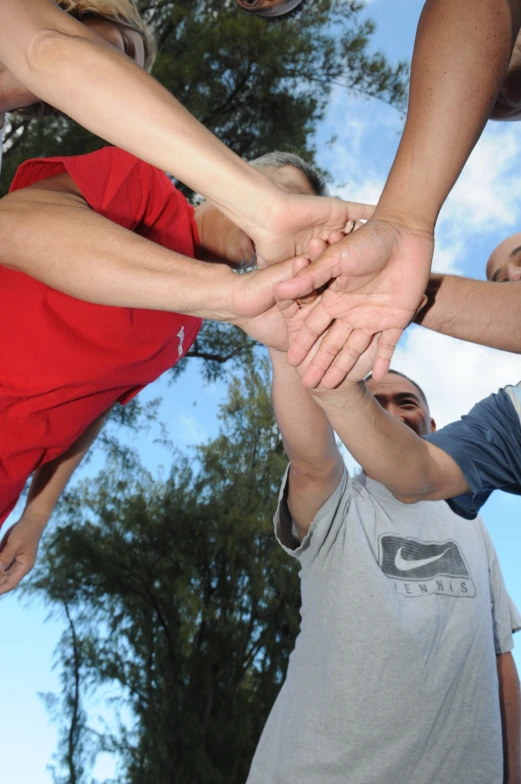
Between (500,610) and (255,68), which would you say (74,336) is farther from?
(255,68)

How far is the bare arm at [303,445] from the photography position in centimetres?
125

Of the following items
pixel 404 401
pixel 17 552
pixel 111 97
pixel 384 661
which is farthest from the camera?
pixel 404 401

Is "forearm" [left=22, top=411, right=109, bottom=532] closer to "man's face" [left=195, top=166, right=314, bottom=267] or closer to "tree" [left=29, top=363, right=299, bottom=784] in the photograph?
"man's face" [left=195, top=166, right=314, bottom=267]

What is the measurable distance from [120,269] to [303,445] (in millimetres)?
570

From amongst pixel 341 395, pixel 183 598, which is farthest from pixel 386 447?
pixel 183 598

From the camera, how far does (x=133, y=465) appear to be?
4312 millimetres

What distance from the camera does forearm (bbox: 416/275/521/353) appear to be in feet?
3.59

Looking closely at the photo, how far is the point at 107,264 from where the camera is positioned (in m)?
0.85

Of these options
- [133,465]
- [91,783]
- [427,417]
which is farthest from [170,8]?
[91,783]

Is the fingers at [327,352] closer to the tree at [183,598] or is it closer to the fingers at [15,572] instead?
the fingers at [15,572]

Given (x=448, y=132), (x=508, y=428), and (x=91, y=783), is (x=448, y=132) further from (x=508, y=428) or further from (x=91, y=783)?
(x=91, y=783)

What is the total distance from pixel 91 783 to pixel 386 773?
11.1 feet

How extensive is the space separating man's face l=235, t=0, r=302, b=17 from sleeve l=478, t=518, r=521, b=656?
1220mm

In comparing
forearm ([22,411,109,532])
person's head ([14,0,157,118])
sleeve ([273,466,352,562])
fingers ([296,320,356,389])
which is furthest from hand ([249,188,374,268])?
forearm ([22,411,109,532])
